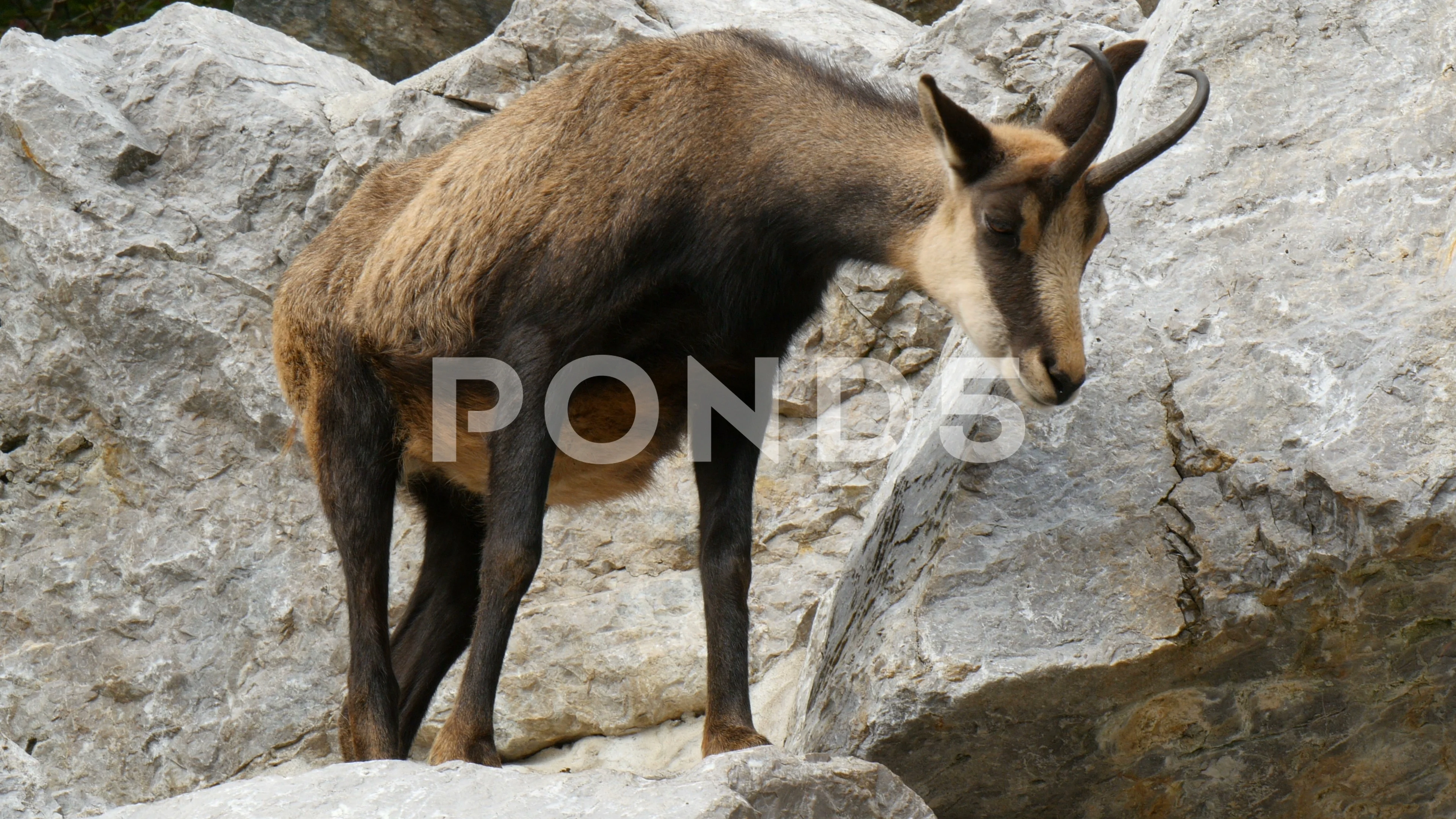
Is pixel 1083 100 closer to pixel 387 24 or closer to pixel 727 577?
pixel 727 577

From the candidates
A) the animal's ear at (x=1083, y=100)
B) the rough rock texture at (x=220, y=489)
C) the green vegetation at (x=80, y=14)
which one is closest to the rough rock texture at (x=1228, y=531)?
the animal's ear at (x=1083, y=100)

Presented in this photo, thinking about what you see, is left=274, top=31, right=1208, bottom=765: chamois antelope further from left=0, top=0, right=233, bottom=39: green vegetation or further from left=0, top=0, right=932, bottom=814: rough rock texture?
left=0, top=0, right=233, bottom=39: green vegetation

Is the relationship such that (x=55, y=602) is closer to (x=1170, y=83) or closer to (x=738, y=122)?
(x=738, y=122)

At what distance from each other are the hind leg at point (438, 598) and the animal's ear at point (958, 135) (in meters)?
2.01

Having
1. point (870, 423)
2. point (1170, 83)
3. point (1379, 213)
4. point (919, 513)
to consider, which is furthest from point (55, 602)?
point (1379, 213)

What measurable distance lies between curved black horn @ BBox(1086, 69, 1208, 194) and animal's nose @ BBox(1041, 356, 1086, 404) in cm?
48

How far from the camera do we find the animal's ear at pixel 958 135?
379 centimetres

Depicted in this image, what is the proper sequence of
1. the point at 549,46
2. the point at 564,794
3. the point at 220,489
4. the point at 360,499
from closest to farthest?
the point at 564,794 → the point at 360,499 → the point at 220,489 → the point at 549,46

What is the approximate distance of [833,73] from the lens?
454 cm

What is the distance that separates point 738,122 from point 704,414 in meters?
0.89

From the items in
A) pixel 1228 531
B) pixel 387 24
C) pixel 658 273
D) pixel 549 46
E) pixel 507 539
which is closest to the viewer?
pixel 1228 531

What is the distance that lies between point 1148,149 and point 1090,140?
0.46 ft

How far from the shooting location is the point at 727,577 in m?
4.39

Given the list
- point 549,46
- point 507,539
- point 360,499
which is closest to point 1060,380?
point 507,539
